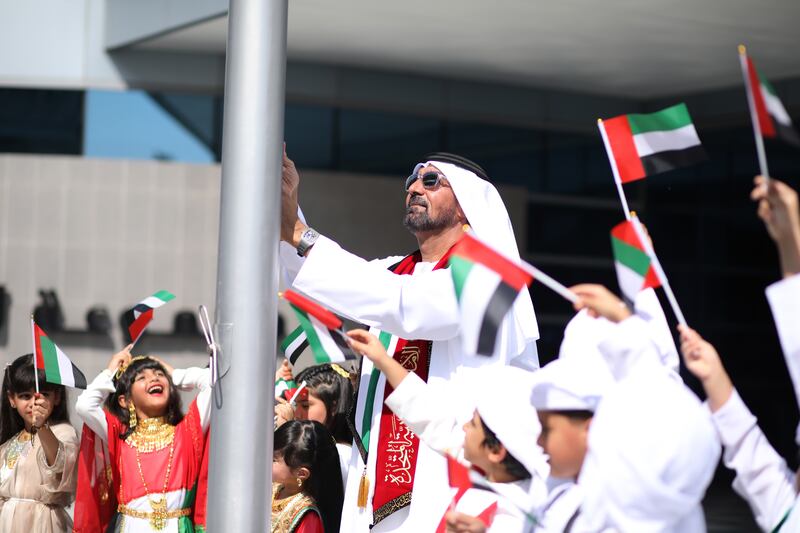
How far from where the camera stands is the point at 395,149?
11.4 meters

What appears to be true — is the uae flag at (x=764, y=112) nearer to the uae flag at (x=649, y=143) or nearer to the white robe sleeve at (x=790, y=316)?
the white robe sleeve at (x=790, y=316)

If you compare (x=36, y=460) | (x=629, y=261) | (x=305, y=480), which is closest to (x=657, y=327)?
(x=629, y=261)

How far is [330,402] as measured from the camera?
532 cm

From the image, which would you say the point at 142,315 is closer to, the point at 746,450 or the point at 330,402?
the point at 330,402

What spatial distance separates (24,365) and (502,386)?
3130 millimetres

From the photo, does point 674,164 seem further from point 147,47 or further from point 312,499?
point 147,47

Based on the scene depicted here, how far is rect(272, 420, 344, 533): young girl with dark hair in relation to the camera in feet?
14.6

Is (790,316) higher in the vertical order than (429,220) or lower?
lower

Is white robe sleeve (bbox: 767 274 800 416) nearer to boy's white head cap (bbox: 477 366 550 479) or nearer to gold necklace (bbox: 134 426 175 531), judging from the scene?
boy's white head cap (bbox: 477 366 550 479)

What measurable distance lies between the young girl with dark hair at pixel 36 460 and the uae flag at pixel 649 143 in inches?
121

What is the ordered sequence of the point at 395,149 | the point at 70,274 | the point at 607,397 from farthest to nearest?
the point at 395,149
the point at 70,274
the point at 607,397

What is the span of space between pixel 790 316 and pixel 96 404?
340 cm

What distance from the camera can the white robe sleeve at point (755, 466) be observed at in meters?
2.62

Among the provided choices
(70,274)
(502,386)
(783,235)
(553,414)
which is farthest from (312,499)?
(70,274)
